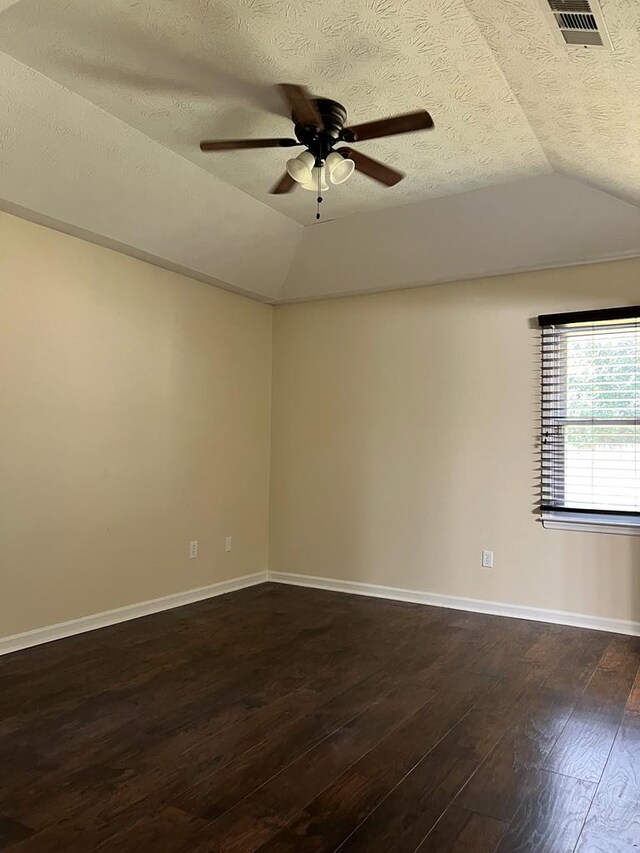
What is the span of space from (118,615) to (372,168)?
10.6ft

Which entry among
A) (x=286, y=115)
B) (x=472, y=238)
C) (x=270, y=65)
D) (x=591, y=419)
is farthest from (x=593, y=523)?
(x=270, y=65)

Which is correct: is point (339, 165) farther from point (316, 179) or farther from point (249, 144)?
point (249, 144)

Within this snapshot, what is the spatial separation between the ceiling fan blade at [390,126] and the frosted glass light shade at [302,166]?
20 cm

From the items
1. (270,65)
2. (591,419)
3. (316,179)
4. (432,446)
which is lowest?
(432,446)

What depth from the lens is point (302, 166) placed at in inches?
116

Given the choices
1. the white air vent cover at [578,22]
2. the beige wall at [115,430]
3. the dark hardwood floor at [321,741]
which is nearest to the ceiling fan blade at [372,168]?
the white air vent cover at [578,22]

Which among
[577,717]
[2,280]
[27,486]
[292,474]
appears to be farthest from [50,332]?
[577,717]

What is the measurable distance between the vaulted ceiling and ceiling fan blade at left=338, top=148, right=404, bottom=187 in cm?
27

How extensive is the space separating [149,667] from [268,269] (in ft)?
10.3

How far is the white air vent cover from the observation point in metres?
1.92

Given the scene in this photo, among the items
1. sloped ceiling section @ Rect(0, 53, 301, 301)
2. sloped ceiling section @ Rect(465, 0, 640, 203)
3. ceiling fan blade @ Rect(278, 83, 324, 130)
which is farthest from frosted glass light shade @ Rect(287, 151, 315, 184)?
sloped ceiling section @ Rect(0, 53, 301, 301)

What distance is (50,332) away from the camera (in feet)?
12.9

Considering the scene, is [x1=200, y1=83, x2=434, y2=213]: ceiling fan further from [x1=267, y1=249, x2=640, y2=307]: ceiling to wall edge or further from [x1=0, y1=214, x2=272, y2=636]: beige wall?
[x1=267, y1=249, x2=640, y2=307]: ceiling to wall edge

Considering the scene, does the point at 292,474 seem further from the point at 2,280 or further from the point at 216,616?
the point at 2,280
